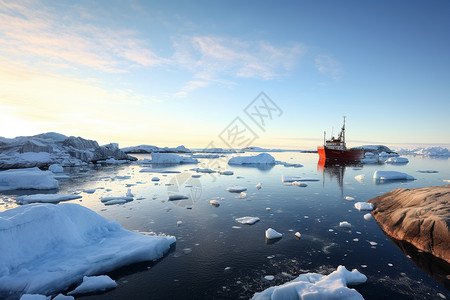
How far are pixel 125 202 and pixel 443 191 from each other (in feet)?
48.3

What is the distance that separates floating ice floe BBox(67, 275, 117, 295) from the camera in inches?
182

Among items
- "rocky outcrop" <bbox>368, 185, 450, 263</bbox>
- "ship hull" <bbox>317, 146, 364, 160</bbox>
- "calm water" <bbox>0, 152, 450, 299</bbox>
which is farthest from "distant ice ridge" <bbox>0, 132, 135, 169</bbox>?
"ship hull" <bbox>317, 146, 364, 160</bbox>

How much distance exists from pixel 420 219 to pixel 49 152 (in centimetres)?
4442

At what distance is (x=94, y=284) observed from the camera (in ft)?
15.5

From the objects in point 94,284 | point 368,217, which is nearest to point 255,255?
point 94,284

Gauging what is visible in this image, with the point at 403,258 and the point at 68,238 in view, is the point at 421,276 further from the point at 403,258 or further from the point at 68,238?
the point at 68,238

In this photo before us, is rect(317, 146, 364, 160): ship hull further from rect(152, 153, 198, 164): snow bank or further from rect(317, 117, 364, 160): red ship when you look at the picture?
rect(152, 153, 198, 164): snow bank

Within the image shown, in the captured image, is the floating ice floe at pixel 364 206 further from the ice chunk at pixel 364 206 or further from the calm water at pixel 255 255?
the calm water at pixel 255 255

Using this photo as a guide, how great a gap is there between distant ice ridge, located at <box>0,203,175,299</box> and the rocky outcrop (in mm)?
7587

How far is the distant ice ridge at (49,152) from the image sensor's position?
30.4m

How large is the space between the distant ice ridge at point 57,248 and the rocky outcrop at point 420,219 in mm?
7587

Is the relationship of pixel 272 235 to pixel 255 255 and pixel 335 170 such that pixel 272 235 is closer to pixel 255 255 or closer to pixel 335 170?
pixel 255 255

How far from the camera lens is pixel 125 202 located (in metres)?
12.6

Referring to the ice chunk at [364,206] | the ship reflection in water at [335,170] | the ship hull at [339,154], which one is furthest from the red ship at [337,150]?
the ice chunk at [364,206]
